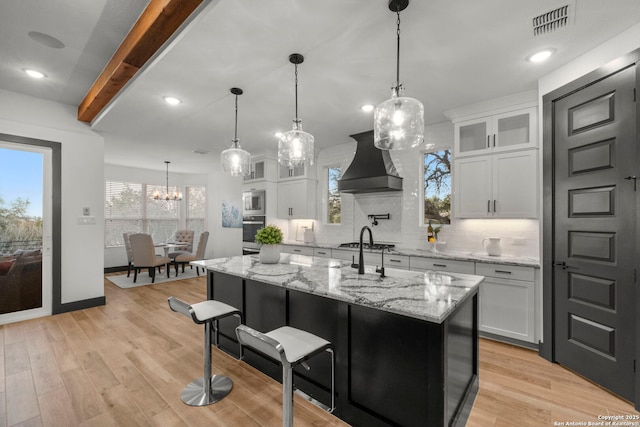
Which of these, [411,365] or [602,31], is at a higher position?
[602,31]

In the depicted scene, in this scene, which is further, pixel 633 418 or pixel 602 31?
pixel 602 31

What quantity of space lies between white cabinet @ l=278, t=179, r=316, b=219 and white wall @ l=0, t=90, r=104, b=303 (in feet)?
9.82

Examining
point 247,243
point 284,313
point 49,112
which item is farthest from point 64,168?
point 284,313

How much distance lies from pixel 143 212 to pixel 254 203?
164 inches

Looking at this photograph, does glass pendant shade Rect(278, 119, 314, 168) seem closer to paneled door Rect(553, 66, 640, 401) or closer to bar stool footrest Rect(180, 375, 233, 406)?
bar stool footrest Rect(180, 375, 233, 406)

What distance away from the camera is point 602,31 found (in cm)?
216

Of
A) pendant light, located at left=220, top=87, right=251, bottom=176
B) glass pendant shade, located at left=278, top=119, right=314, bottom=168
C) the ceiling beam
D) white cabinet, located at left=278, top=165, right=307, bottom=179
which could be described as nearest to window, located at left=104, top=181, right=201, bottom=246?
white cabinet, located at left=278, top=165, right=307, bottom=179

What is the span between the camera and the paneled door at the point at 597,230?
7.07ft

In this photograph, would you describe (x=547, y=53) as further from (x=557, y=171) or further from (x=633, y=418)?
(x=633, y=418)

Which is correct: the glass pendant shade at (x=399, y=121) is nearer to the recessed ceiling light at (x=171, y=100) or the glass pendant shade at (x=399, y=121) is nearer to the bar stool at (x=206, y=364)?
the bar stool at (x=206, y=364)

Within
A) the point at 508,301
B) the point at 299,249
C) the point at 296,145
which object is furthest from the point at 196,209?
the point at 508,301

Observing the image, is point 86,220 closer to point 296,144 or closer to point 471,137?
point 296,144

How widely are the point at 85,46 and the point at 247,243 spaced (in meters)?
4.09

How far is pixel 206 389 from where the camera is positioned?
2.13 meters
